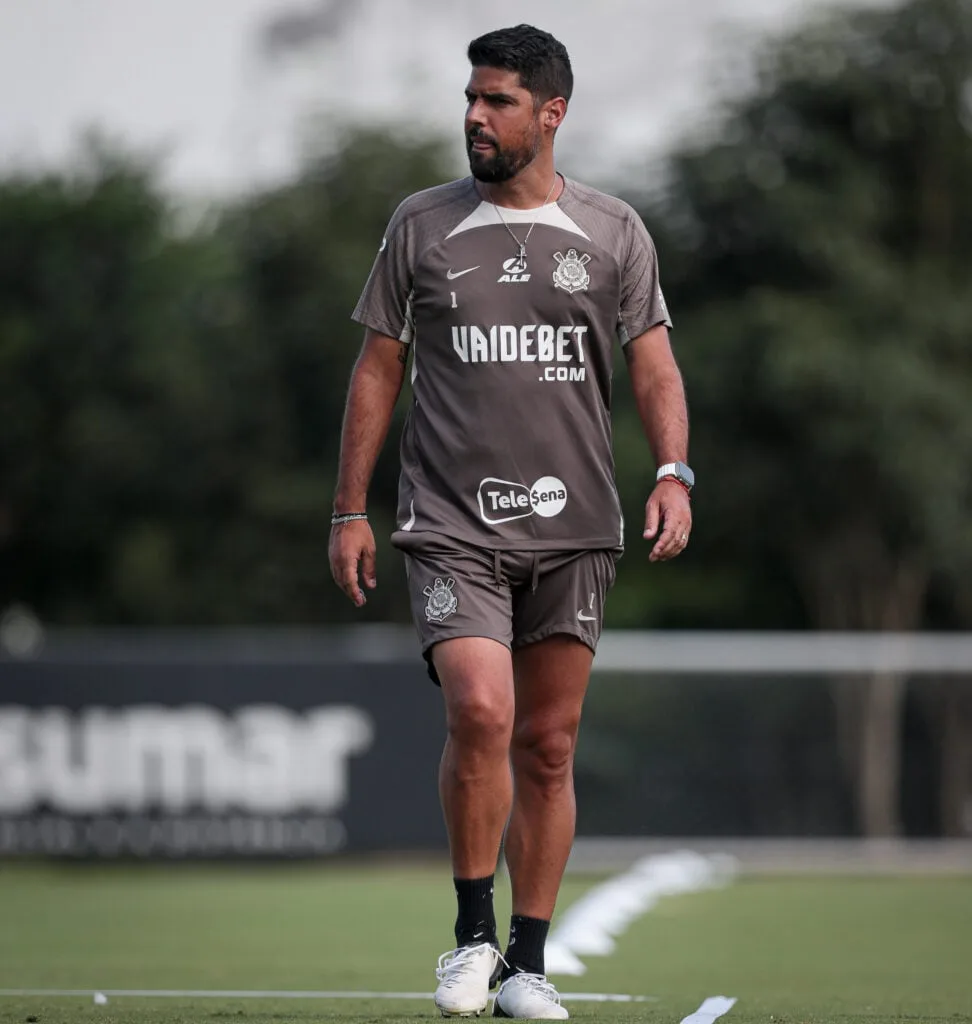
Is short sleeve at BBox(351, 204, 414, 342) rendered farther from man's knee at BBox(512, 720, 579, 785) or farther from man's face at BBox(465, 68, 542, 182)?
man's knee at BBox(512, 720, 579, 785)

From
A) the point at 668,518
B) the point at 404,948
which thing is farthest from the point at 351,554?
the point at 404,948

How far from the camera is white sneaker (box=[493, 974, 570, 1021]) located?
4645 millimetres

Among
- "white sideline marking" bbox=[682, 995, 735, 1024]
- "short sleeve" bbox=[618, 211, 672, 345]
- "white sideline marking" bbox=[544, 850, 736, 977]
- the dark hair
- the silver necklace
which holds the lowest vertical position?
"white sideline marking" bbox=[544, 850, 736, 977]

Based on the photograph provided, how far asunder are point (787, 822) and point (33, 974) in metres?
9.06

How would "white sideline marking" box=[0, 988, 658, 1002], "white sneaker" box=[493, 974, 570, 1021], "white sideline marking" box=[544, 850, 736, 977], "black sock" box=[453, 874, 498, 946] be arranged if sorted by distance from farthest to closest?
"white sideline marking" box=[544, 850, 736, 977] < "white sideline marking" box=[0, 988, 658, 1002] < "black sock" box=[453, 874, 498, 946] < "white sneaker" box=[493, 974, 570, 1021]

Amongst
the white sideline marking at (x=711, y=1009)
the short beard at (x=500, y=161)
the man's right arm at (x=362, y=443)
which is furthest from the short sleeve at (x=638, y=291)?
the white sideline marking at (x=711, y=1009)

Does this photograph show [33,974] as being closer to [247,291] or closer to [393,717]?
[393,717]

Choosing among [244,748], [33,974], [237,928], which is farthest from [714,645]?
[33,974]

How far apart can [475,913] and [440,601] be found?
745mm

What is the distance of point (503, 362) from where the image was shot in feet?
16.1

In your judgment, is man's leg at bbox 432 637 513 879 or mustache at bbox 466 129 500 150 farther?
mustache at bbox 466 129 500 150

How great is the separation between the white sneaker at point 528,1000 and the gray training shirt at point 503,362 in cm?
102

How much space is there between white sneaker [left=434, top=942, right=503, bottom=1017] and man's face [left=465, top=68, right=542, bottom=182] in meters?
1.85

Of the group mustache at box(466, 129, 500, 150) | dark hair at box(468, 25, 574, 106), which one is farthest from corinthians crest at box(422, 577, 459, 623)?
dark hair at box(468, 25, 574, 106)
